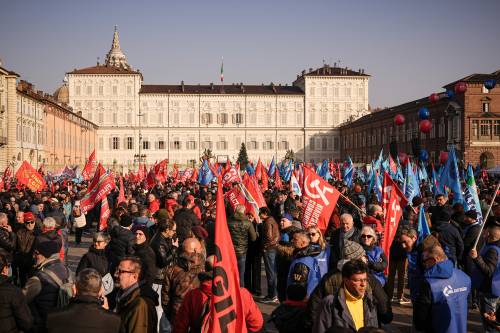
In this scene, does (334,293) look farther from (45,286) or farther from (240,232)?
(240,232)

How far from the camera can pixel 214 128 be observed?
286ft

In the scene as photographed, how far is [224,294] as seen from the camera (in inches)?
161

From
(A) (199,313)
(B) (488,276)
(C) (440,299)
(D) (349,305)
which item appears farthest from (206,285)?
(B) (488,276)

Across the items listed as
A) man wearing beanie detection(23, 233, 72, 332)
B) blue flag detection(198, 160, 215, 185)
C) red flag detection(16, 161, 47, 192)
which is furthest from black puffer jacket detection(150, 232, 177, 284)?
blue flag detection(198, 160, 215, 185)

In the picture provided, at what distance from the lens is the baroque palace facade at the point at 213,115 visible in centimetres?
8575

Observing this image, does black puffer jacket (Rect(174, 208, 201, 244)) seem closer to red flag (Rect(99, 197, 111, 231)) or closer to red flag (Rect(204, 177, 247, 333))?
red flag (Rect(99, 197, 111, 231))

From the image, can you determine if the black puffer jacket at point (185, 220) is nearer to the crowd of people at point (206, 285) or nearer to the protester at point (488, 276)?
the crowd of people at point (206, 285)

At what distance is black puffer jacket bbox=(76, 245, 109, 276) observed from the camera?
20.5 feet

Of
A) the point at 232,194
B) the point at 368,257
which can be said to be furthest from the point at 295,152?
the point at 368,257

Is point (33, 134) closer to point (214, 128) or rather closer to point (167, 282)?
point (214, 128)

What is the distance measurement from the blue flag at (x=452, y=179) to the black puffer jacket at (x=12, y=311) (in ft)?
29.8

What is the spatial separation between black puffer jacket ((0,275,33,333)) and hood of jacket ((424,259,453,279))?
2.90 meters

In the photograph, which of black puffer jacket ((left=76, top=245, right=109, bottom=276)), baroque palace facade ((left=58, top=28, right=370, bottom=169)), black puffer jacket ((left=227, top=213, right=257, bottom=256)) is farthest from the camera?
baroque palace facade ((left=58, top=28, right=370, bottom=169))

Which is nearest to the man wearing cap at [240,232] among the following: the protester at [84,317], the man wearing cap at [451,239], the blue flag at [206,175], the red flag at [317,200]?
the red flag at [317,200]
